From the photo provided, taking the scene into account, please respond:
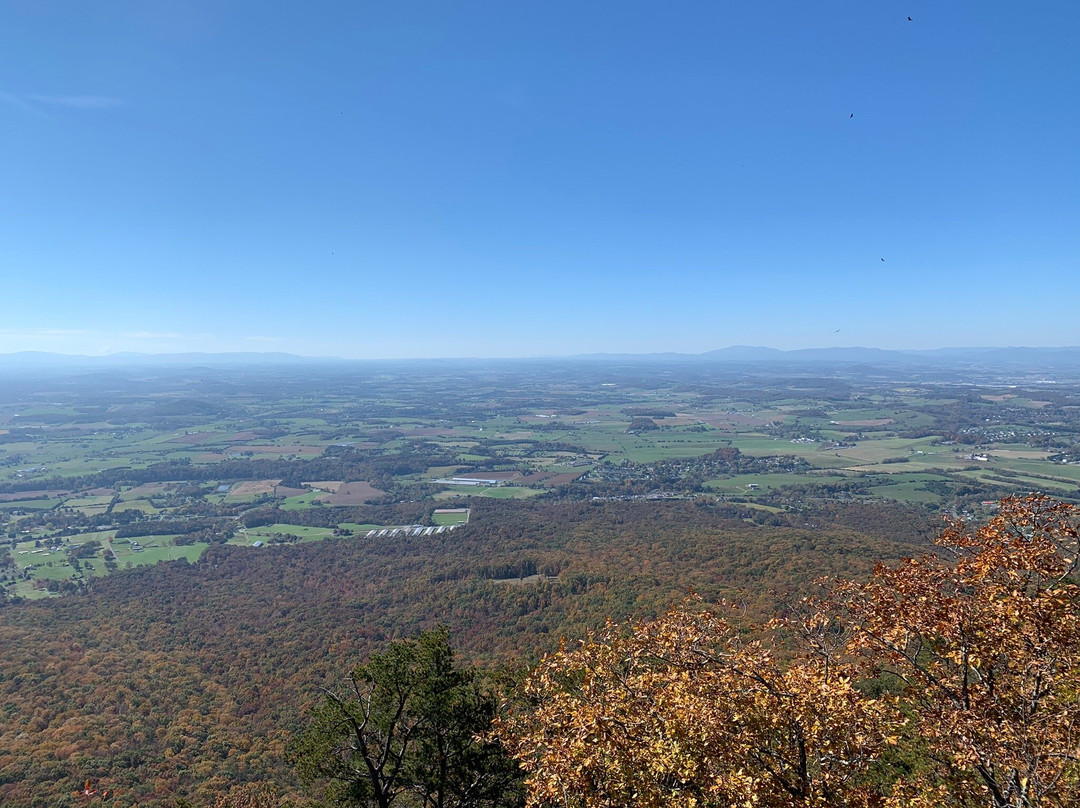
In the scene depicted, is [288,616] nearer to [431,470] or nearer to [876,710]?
[876,710]

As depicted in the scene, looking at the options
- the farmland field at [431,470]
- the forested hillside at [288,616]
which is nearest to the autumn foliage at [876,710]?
the forested hillside at [288,616]

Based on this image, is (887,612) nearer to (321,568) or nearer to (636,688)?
(636,688)

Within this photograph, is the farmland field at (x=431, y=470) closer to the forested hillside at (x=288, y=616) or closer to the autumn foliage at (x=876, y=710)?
the forested hillside at (x=288, y=616)

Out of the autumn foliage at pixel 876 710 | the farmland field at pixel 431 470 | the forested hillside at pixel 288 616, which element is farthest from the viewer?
the farmland field at pixel 431 470

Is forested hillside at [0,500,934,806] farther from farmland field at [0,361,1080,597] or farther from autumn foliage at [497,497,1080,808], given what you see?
autumn foliage at [497,497,1080,808]

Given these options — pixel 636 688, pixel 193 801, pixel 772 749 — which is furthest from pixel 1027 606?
pixel 193 801

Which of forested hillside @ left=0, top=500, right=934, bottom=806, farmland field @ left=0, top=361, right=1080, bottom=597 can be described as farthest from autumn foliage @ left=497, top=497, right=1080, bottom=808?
farmland field @ left=0, top=361, right=1080, bottom=597
